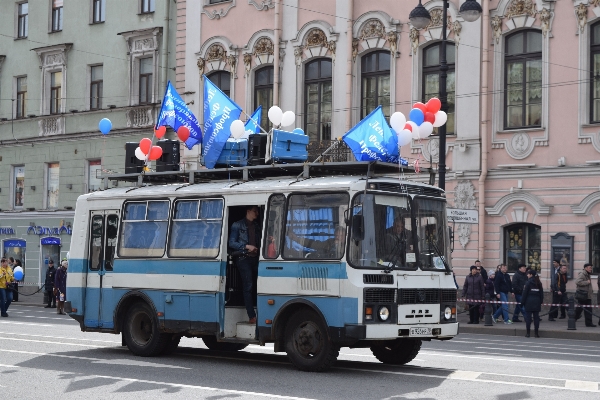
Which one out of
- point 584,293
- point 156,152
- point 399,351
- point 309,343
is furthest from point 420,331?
point 584,293

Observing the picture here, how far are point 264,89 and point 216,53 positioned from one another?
2448 mm

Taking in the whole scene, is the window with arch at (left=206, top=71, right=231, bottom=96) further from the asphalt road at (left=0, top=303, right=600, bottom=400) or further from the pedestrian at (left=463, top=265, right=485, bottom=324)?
the asphalt road at (left=0, top=303, right=600, bottom=400)

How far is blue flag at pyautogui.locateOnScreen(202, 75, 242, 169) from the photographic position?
17.9 m

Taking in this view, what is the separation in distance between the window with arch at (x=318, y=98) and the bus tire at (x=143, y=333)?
18.4 meters

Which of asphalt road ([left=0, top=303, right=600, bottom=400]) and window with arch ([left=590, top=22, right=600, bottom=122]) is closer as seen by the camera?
asphalt road ([left=0, top=303, right=600, bottom=400])

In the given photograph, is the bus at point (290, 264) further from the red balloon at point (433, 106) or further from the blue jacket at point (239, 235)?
the red balloon at point (433, 106)

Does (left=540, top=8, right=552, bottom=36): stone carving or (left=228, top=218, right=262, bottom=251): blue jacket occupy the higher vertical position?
(left=540, top=8, right=552, bottom=36): stone carving

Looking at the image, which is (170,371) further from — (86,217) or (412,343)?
(86,217)

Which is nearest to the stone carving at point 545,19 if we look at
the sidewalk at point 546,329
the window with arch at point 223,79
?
the sidewalk at point 546,329

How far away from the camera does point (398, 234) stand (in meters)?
14.9

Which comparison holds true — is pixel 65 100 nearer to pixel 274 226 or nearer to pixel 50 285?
pixel 50 285

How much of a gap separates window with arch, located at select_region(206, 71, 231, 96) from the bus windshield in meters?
23.4

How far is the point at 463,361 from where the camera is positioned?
16797 millimetres

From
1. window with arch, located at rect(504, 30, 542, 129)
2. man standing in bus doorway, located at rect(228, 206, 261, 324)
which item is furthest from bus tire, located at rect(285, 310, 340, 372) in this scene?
window with arch, located at rect(504, 30, 542, 129)
